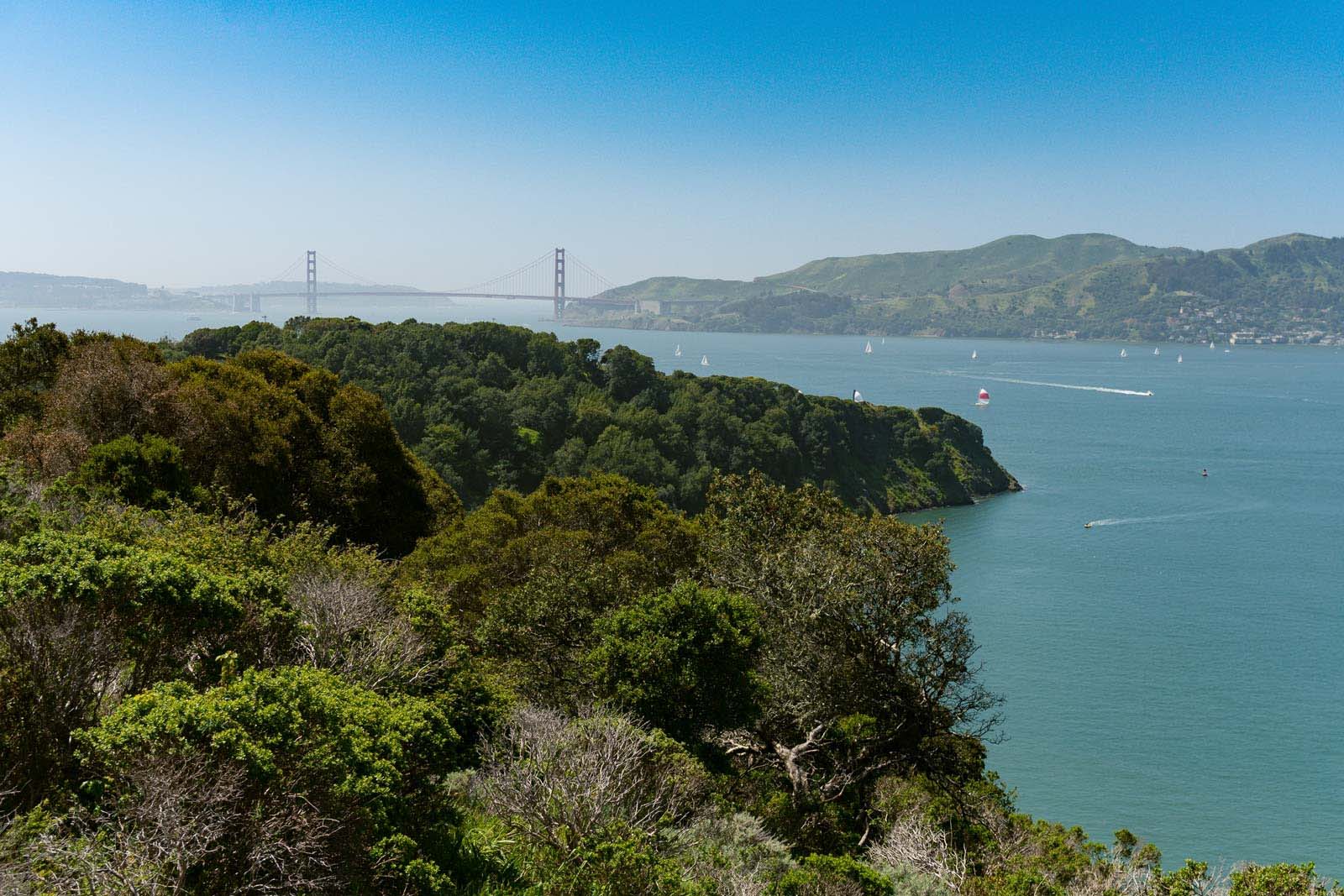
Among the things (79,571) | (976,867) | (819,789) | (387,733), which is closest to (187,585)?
(79,571)

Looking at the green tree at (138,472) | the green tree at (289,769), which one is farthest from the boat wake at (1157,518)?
the green tree at (289,769)

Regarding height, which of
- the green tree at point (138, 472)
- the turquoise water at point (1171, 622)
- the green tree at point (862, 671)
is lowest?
the turquoise water at point (1171, 622)

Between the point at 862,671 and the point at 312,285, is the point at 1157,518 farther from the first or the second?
the point at 312,285

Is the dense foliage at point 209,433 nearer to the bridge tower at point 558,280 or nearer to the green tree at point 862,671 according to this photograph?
the green tree at point 862,671

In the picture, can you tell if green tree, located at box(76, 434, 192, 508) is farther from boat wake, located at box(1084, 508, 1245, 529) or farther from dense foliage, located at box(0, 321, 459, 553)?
boat wake, located at box(1084, 508, 1245, 529)

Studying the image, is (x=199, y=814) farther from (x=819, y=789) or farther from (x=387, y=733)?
(x=819, y=789)

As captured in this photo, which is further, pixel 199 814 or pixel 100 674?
pixel 100 674
